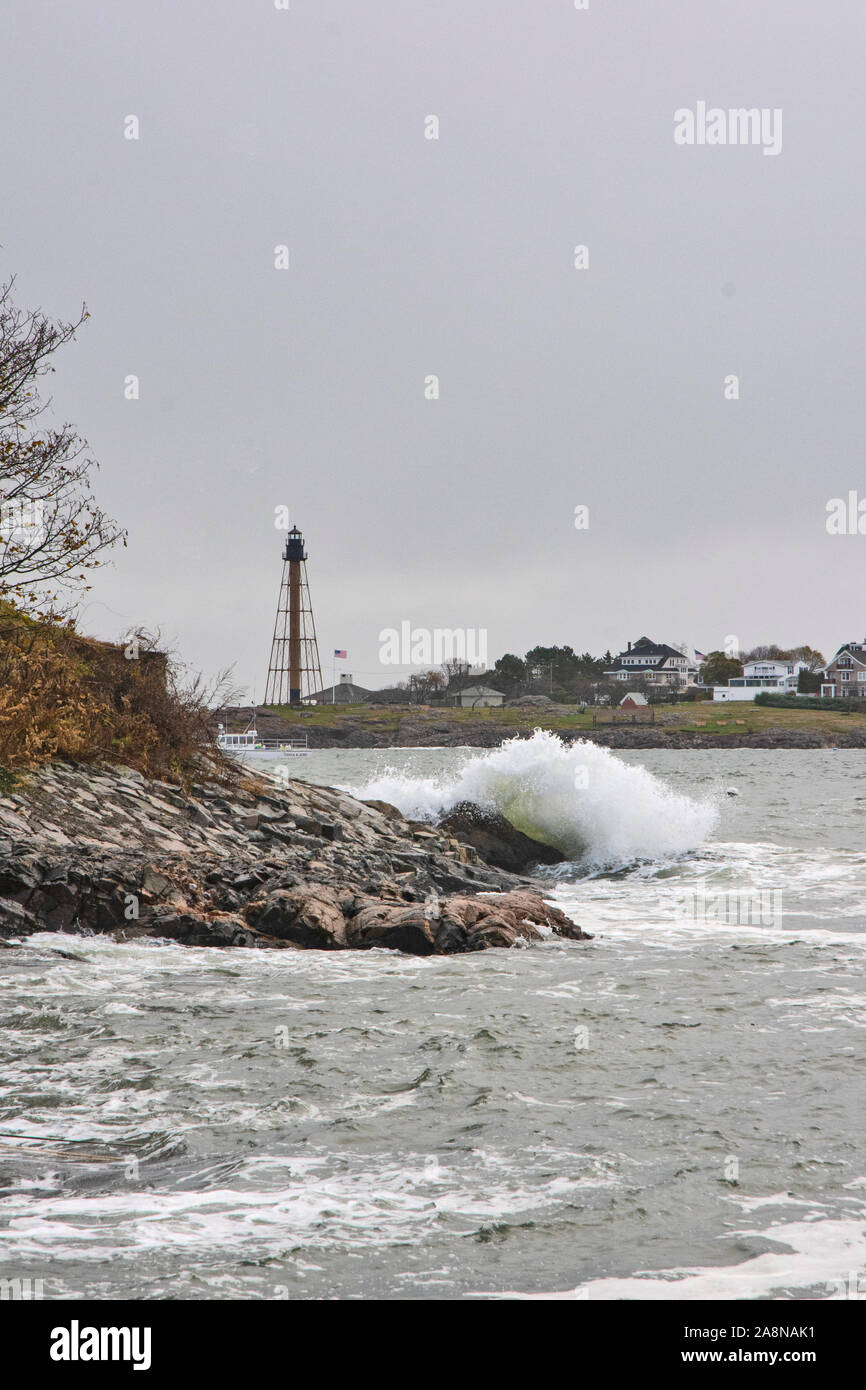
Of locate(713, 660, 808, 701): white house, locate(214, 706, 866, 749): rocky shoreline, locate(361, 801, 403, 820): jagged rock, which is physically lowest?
locate(214, 706, 866, 749): rocky shoreline

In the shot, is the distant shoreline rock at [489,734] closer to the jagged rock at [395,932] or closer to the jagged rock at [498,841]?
the jagged rock at [498,841]

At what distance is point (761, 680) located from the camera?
164m

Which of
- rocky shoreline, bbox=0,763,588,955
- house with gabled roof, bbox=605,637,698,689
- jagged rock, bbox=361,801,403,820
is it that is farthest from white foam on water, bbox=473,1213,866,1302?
house with gabled roof, bbox=605,637,698,689

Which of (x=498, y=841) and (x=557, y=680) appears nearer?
(x=498, y=841)

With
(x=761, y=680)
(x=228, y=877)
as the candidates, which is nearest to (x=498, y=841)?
(x=228, y=877)

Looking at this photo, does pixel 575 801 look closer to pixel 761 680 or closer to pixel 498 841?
pixel 498 841

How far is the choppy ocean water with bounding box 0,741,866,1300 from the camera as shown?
5.34 metres

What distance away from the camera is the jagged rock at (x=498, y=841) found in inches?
1018

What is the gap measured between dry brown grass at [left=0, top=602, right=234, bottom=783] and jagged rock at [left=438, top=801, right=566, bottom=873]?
236 inches

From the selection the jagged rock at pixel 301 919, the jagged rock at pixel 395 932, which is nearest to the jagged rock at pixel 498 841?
the jagged rock at pixel 395 932

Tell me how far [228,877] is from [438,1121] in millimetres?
9152

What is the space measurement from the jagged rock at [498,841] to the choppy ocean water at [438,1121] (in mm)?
10482

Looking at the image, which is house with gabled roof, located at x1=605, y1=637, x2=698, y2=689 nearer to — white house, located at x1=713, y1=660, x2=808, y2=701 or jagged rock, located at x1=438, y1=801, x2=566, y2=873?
white house, located at x1=713, y1=660, x2=808, y2=701
